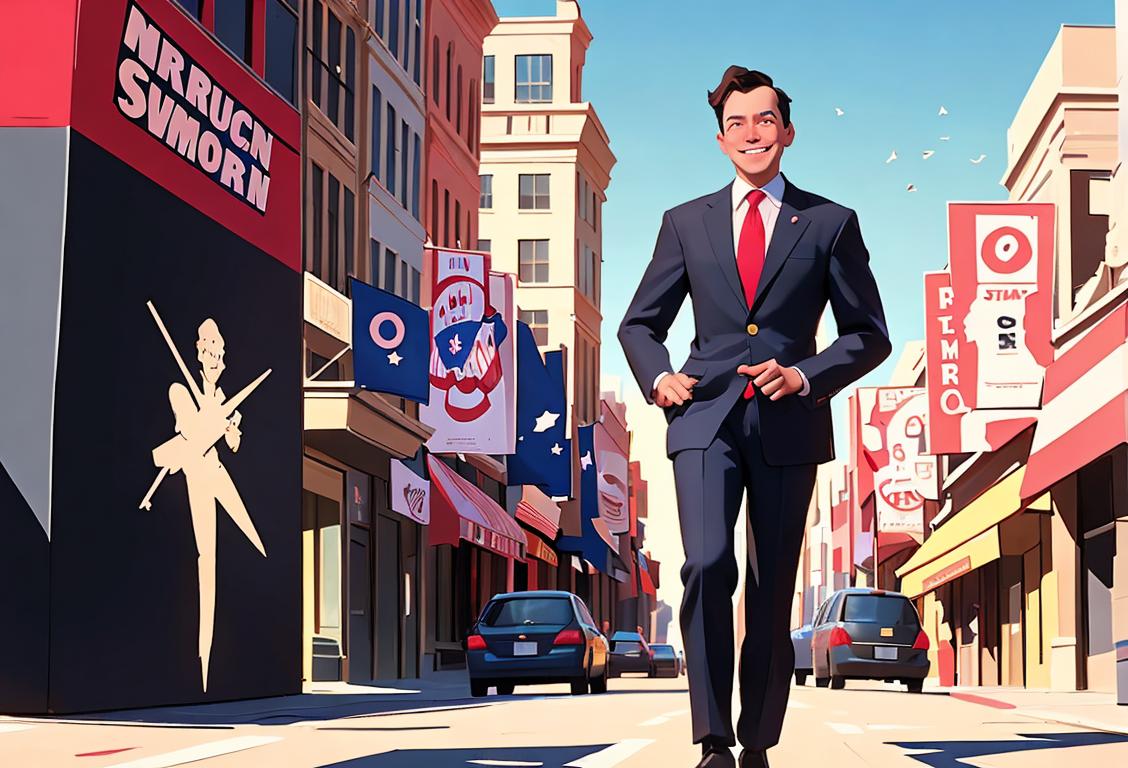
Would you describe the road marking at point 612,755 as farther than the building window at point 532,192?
No

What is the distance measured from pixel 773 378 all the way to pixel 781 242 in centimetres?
56

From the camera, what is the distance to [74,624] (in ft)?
42.7

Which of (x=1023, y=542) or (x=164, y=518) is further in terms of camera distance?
(x=1023, y=542)

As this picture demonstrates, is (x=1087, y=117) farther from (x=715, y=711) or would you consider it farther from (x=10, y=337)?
(x=715, y=711)

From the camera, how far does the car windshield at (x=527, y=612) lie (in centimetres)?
2369

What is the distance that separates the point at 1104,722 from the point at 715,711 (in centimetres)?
944

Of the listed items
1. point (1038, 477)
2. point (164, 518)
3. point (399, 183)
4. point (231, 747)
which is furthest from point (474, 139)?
point (231, 747)

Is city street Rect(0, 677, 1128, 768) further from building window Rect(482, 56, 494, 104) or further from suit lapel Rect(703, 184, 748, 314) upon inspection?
building window Rect(482, 56, 494, 104)

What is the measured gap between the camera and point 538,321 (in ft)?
228

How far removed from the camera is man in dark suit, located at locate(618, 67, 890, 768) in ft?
20.8

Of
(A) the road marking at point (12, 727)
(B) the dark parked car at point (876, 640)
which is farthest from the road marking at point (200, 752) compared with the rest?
(B) the dark parked car at point (876, 640)

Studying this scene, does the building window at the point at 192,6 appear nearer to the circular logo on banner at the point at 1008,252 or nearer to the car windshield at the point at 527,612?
the car windshield at the point at 527,612

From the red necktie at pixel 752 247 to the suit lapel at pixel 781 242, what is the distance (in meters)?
0.03

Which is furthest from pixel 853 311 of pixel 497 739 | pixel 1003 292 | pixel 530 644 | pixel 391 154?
pixel 391 154
